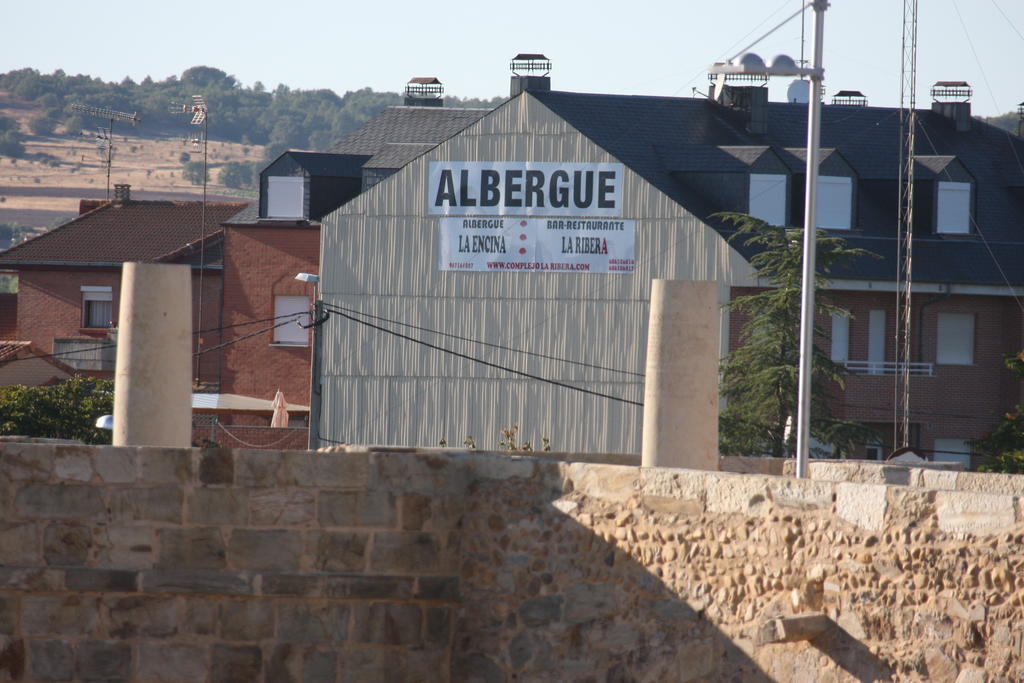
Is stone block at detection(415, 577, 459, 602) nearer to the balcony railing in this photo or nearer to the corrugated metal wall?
the corrugated metal wall

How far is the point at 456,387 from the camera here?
38.2 meters

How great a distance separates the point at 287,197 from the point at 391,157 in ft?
9.59

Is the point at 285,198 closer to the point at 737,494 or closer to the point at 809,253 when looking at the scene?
the point at 809,253

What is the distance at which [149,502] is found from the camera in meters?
11.7

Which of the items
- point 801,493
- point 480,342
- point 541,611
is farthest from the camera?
point 480,342

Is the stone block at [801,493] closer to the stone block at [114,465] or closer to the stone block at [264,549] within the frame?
the stone block at [264,549]

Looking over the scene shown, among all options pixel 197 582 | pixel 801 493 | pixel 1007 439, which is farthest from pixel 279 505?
pixel 1007 439

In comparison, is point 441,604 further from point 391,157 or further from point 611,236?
point 391,157

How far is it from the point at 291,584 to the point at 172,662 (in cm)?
104

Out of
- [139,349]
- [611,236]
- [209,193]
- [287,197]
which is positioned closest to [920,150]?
[611,236]

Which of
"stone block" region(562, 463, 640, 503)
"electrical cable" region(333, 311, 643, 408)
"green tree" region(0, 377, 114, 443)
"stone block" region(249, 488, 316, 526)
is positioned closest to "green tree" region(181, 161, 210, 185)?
"electrical cable" region(333, 311, 643, 408)

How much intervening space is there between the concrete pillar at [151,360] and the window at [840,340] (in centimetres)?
2577

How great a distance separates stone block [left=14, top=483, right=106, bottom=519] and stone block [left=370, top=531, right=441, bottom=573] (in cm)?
197

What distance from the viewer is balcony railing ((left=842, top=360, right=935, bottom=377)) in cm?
3744
